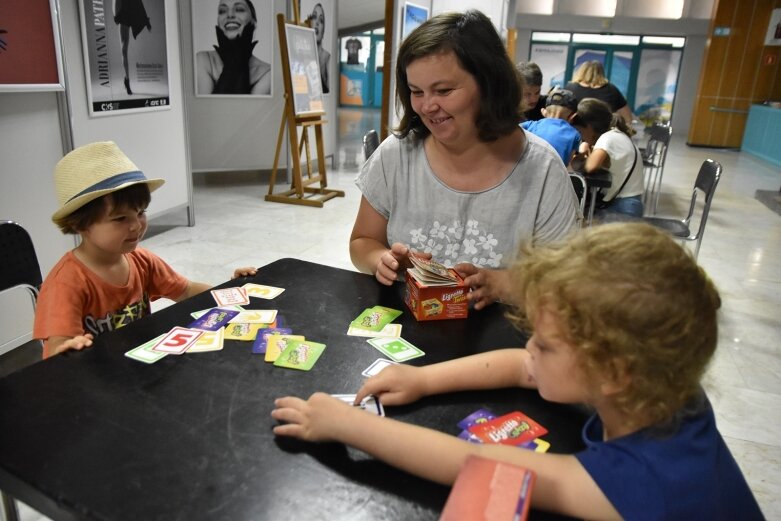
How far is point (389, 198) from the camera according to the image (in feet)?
6.01

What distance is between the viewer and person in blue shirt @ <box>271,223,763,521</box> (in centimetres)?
74

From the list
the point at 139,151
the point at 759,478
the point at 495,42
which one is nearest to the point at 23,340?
the point at 139,151

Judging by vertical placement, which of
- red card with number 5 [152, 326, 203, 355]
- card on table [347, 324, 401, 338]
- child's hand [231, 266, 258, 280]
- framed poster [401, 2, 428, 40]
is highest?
framed poster [401, 2, 428, 40]

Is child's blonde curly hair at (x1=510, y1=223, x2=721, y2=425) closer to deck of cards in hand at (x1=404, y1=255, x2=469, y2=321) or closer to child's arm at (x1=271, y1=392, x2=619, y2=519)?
child's arm at (x1=271, y1=392, x2=619, y2=519)

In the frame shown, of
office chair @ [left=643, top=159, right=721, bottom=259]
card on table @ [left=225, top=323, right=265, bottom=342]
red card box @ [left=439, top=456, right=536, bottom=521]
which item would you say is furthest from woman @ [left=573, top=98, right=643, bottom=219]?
red card box @ [left=439, top=456, right=536, bottom=521]

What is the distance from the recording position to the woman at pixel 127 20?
12.5 ft

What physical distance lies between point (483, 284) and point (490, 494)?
85cm

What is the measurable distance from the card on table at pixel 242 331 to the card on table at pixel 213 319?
0.02 meters

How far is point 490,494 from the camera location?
0.68 metres

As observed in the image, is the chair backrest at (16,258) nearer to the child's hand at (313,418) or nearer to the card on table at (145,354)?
the card on table at (145,354)

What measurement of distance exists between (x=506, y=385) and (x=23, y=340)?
2.65 metres

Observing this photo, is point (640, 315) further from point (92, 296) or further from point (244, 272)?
point (92, 296)

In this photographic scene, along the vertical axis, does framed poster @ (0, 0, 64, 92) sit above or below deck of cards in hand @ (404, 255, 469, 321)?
above

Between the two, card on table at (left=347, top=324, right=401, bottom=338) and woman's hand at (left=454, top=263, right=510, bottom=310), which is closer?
card on table at (left=347, top=324, right=401, bottom=338)
